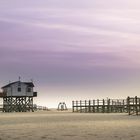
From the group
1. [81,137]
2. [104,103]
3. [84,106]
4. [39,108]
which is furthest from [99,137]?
[39,108]

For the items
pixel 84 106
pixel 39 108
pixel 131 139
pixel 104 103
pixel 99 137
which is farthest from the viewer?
pixel 39 108

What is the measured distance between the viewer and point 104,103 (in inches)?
2682

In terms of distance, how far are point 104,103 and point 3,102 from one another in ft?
116

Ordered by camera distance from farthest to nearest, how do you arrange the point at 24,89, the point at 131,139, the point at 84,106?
the point at 24,89, the point at 84,106, the point at 131,139

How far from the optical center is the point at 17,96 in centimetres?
9556

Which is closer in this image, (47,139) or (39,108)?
(47,139)

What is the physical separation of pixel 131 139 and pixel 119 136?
1.48 m

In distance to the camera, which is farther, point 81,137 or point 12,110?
point 12,110

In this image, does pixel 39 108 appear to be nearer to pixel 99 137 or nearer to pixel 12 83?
pixel 12 83

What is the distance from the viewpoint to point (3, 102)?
323ft

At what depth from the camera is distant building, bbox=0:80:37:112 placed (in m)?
94.8

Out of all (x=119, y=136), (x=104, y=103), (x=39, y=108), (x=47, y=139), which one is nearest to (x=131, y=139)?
(x=119, y=136)

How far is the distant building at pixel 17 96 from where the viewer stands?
3730 inches

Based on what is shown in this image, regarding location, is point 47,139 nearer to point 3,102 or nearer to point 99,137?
point 99,137
